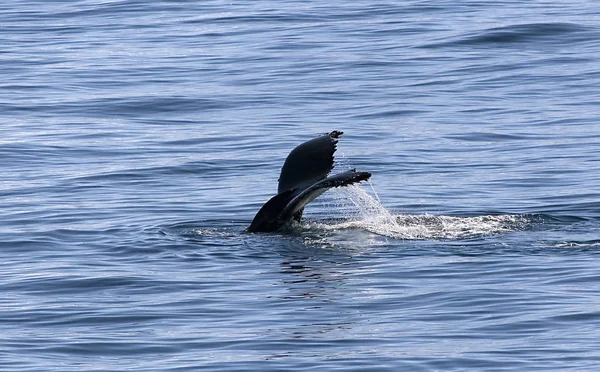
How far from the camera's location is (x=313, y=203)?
50.6 ft

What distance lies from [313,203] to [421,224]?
2.26 meters

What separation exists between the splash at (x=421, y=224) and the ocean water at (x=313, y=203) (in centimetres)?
4

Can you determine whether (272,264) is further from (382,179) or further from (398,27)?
(398,27)

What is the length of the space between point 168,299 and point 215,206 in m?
3.95

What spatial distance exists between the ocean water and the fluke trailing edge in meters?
0.23

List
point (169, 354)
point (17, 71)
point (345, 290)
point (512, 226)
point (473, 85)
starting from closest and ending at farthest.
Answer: point (169, 354) < point (345, 290) < point (512, 226) < point (473, 85) < point (17, 71)

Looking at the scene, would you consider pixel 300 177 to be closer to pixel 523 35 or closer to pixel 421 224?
pixel 421 224

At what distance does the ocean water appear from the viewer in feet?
32.8

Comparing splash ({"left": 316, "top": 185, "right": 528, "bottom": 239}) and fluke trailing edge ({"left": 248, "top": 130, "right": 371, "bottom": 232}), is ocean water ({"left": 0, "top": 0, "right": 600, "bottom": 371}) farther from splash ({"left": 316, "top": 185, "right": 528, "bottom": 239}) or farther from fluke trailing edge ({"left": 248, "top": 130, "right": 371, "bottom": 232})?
fluke trailing edge ({"left": 248, "top": 130, "right": 371, "bottom": 232})

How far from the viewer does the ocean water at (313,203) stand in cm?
1001

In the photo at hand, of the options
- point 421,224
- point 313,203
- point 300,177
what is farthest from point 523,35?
point 300,177

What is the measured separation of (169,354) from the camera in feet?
31.6

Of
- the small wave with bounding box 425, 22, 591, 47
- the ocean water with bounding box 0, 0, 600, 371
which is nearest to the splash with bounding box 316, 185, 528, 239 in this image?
the ocean water with bounding box 0, 0, 600, 371

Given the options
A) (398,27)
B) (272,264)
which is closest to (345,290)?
(272,264)
